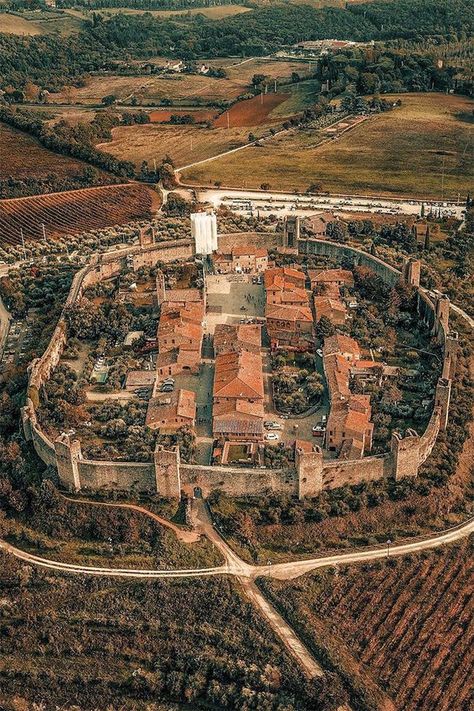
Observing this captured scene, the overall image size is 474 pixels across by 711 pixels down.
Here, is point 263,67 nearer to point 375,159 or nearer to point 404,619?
point 375,159

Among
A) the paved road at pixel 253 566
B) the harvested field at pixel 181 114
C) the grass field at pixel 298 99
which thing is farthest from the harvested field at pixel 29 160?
the paved road at pixel 253 566

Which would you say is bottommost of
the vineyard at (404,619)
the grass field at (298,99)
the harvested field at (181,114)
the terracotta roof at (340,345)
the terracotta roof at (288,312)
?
the vineyard at (404,619)

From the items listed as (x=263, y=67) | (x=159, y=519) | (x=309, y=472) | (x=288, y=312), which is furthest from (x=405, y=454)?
(x=263, y=67)

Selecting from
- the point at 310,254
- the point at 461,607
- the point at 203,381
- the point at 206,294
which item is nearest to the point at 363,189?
the point at 310,254

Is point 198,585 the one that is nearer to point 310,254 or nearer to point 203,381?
point 203,381

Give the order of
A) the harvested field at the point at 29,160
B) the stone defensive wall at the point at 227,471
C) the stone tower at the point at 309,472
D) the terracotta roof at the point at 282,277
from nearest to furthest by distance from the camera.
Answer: the stone tower at the point at 309,472
the stone defensive wall at the point at 227,471
the terracotta roof at the point at 282,277
the harvested field at the point at 29,160

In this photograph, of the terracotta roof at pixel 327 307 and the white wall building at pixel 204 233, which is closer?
the terracotta roof at pixel 327 307

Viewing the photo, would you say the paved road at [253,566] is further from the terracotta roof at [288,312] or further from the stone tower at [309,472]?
the terracotta roof at [288,312]
